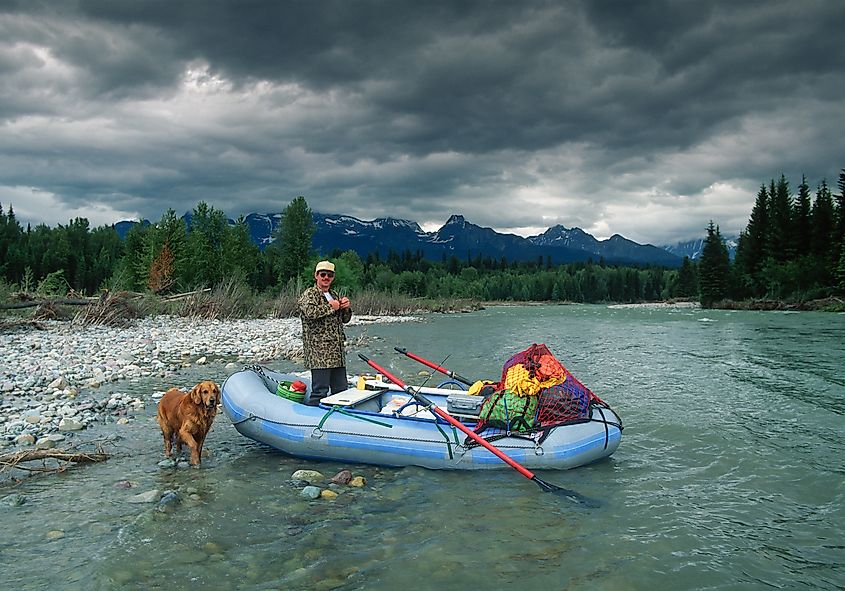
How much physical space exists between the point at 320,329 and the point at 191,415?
85.9 inches

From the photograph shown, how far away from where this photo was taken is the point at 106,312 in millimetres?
21625

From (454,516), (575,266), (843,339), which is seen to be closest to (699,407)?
(454,516)

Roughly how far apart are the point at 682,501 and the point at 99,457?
23.3 ft

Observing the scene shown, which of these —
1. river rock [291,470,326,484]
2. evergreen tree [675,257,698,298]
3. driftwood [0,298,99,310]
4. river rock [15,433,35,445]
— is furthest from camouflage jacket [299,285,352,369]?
evergreen tree [675,257,698,298]

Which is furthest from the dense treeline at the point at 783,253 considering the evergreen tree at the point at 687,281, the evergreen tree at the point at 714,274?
the evergreen tree at the point at 687,281

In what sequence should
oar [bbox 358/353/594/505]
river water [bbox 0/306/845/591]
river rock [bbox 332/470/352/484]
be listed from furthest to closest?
river rock [bbox 332/470/352/484] → oar [bbox 358/353/594/505] → river water [bbox 0/306/845/591]

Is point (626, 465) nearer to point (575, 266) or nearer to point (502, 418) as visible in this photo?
point (502, 418)

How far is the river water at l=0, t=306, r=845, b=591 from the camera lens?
15.8 feet

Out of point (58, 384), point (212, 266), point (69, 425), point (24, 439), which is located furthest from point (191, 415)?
point (212, 266)

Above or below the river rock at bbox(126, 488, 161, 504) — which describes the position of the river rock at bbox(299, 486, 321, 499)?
below

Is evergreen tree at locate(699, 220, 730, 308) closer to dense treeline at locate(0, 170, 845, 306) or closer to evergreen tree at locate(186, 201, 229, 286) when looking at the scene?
dense treeline at locate(0, 170, 845, 306)

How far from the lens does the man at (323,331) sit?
820 centimetres

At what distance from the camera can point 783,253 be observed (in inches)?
2483

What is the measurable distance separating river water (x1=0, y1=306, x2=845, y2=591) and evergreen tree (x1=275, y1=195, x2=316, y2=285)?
5882cm
